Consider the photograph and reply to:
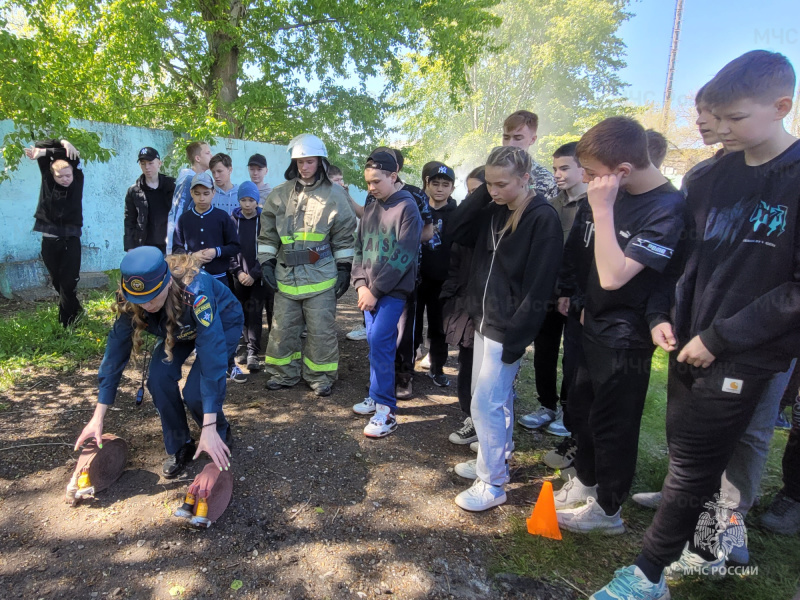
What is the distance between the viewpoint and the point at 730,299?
1695 millimetres

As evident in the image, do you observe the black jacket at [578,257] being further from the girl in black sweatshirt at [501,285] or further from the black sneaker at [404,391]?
the black sneaker at [404,391]

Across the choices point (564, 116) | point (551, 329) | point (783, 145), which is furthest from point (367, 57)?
point (564, 116)

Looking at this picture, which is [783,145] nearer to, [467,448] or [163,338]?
[467,448]

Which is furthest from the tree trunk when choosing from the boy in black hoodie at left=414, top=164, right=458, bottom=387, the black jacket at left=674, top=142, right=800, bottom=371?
the black jacket at left=674, top=142, right=800, bottom=371

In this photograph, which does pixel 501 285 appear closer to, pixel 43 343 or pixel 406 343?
pixel 406 343

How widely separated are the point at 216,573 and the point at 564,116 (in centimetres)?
3738

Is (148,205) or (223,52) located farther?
(223,52)

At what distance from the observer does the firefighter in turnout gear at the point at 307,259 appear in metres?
3.81

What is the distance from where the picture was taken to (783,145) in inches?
64.0

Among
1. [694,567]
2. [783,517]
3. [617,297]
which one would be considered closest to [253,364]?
[617,297]

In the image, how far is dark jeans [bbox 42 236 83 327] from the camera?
14.9 feet

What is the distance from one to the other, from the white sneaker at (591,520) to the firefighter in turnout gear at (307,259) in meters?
2.20

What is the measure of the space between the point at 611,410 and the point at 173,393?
2409mm

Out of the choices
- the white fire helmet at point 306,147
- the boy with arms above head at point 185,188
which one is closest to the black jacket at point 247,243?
the boy with arms above head at point 185,188
